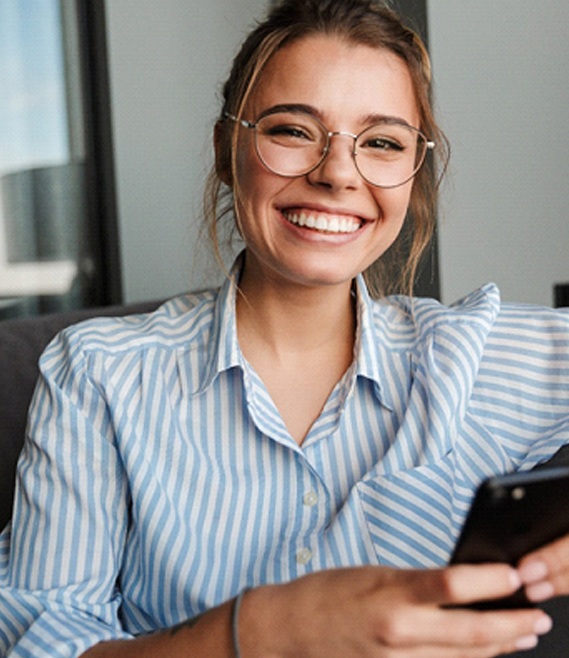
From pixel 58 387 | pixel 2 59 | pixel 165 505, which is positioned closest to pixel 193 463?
pixel 165 505

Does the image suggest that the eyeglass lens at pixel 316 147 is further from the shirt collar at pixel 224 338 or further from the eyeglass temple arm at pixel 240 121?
the shirt collar at pixel 224 338

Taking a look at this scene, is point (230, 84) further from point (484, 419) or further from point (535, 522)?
point (535, 522)

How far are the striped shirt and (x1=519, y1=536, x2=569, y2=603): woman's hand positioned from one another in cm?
49

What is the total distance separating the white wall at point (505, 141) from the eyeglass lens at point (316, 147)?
5.18 feet

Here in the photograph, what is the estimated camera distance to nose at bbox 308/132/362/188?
1.22 metres

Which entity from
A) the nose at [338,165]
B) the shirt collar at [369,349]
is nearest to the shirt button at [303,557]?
the shirt collar at [369,349]

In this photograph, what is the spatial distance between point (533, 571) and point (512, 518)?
0.06 meters

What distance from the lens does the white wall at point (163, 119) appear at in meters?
3.15

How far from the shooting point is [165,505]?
1190 mm

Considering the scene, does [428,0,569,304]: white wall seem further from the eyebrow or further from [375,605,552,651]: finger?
[375,605,552,651]: finger

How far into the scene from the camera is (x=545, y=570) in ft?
2.24

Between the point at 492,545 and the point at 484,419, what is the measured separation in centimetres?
66

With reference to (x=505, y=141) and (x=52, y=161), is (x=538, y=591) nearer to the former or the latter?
(x=505, y=141)

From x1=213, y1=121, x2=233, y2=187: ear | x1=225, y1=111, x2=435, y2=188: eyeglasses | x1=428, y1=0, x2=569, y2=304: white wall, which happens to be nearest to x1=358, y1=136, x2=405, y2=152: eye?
x1=225, y1=111, x2=435, y2=188: eyeglasses
